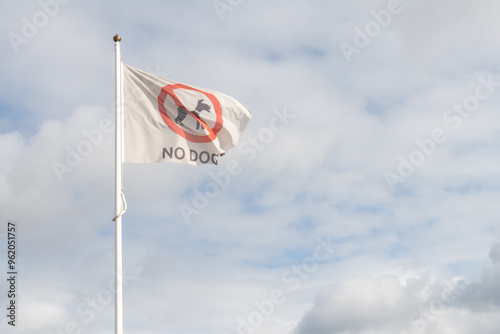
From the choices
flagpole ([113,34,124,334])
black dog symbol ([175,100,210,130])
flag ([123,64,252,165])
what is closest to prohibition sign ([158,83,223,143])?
flag ([123,64,252,165])

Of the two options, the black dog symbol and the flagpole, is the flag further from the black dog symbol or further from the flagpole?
the flagpole

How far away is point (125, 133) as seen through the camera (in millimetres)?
24969

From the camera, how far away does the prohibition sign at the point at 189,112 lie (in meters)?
26.2

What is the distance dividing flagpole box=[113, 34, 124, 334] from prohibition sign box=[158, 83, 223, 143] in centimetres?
210

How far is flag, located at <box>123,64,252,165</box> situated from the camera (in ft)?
83.4

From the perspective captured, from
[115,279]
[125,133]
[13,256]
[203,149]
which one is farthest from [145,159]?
[13,256]

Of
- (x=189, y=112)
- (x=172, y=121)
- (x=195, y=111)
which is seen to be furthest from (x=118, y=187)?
(x=195, y=111)

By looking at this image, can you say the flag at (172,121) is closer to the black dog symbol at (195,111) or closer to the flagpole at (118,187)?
the black dog symbol at (195,111)

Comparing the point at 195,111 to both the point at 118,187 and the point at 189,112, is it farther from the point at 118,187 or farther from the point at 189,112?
the point at 118,187

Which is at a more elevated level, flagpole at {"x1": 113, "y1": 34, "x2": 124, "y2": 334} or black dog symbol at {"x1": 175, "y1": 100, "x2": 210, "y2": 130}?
black dog symbol at {"x1": 175, "y1": 100, "x2": 210, "y2": 130}

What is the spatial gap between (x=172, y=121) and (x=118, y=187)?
14.1 ft

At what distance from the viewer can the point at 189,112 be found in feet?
88.6

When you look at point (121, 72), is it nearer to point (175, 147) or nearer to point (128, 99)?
point (128, 99)

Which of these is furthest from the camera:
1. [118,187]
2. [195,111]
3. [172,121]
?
[195,111]
